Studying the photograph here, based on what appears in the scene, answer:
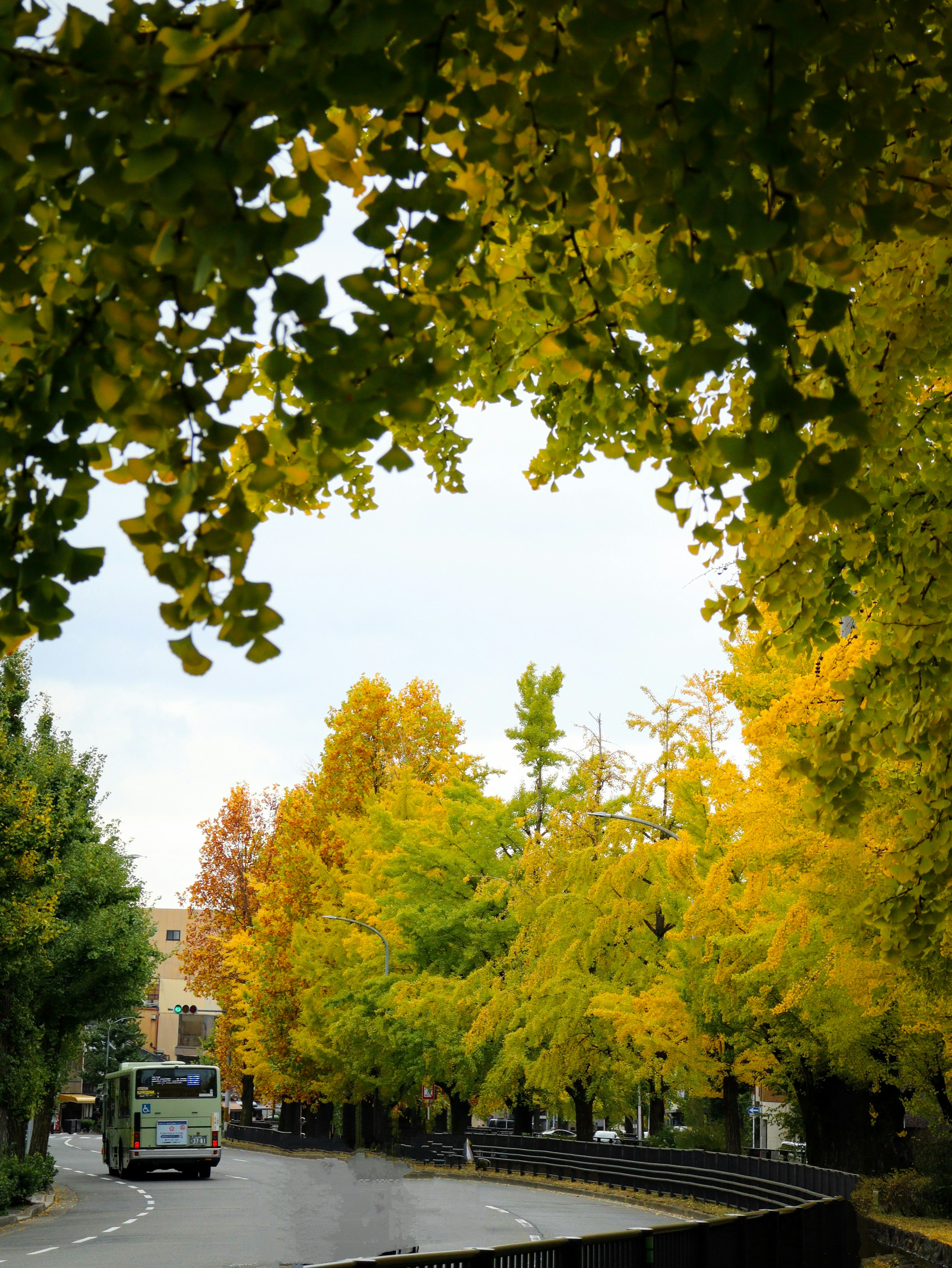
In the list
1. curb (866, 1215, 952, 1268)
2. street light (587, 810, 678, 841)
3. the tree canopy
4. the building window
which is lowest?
curb (866, 1215, 952, 1268)

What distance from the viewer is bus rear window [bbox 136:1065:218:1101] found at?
35438mm

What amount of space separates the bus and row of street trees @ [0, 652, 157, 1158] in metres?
1.86

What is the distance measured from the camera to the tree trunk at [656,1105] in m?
29.9

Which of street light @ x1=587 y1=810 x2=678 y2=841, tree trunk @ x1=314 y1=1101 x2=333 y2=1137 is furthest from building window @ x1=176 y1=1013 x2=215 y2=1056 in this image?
street light @ x1=587 y1=810 x2=678 y2=841

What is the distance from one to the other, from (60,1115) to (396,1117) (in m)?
87.0

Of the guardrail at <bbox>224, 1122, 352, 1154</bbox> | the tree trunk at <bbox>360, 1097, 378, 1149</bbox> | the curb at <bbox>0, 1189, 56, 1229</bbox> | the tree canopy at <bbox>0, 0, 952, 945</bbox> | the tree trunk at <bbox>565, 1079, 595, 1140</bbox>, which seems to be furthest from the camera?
the guardrail at <bbox>224, 1122, 352, 1154</bbox>

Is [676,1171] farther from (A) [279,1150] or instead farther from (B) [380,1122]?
(A) [279,1150]

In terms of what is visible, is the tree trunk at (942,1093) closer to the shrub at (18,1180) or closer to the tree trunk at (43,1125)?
the shrub at (18,1180)

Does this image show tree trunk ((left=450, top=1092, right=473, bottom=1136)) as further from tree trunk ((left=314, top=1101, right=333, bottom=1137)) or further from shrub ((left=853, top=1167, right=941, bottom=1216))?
shrub ((left=853, top=1167, right=941, bottom=1216))

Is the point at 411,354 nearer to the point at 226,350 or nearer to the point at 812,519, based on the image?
the point at 226,350

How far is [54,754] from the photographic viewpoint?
101ft

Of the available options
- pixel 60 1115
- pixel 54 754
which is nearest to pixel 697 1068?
pixel 54 754

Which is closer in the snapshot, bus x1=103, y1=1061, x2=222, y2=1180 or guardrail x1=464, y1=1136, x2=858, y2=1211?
guardrail x1=464, y1=1136, x2=858, y2=1211

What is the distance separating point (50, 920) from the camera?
79.1 ft
